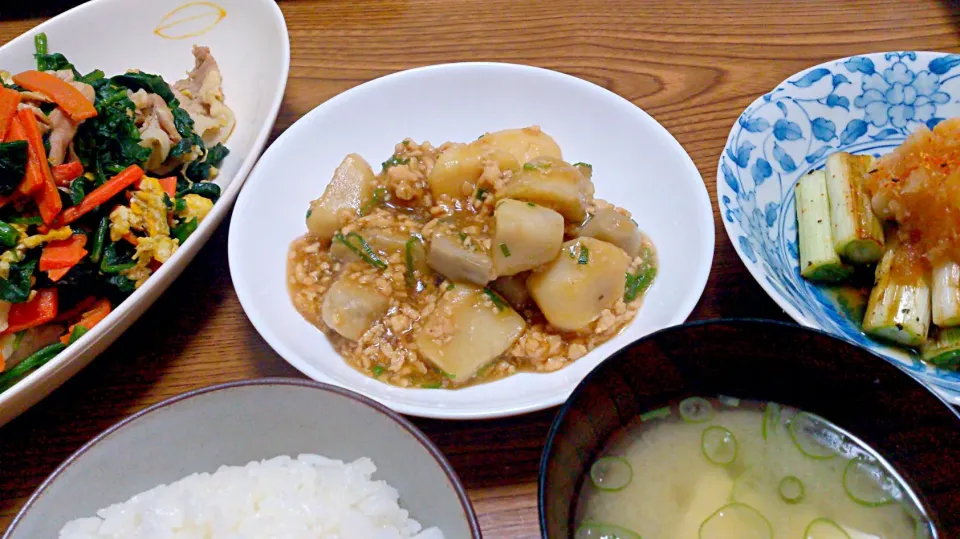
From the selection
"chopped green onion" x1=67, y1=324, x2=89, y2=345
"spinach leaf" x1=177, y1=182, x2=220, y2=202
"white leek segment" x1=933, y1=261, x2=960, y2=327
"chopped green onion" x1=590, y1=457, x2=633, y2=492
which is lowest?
"chopped green onion" x1=67, y1=324, x2=89, y2=345

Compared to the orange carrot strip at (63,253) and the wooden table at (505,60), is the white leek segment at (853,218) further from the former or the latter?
the orange carrot strip at (63,253)

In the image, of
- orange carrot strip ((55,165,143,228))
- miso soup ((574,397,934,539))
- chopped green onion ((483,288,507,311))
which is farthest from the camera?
orange carrot strip ((55,165,143,228))

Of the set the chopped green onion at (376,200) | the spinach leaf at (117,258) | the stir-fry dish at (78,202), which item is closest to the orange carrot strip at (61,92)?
the stir-fry dish at (78,202)

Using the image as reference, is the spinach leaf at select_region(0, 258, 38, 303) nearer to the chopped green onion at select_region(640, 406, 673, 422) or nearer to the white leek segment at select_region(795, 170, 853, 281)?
the chopped green onion at select_region(640, 406, 673, 422)

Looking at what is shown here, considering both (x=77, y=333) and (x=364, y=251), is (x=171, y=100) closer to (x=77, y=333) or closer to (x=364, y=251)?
(x=77, y=333)

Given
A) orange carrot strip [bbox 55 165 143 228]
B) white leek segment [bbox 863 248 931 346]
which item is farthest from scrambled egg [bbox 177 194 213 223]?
white leek segment [bbox 863 248 931 346]

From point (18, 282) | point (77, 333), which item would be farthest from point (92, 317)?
point (18, 282)

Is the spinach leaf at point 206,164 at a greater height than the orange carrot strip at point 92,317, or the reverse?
the spinach leaf at point 206,164
